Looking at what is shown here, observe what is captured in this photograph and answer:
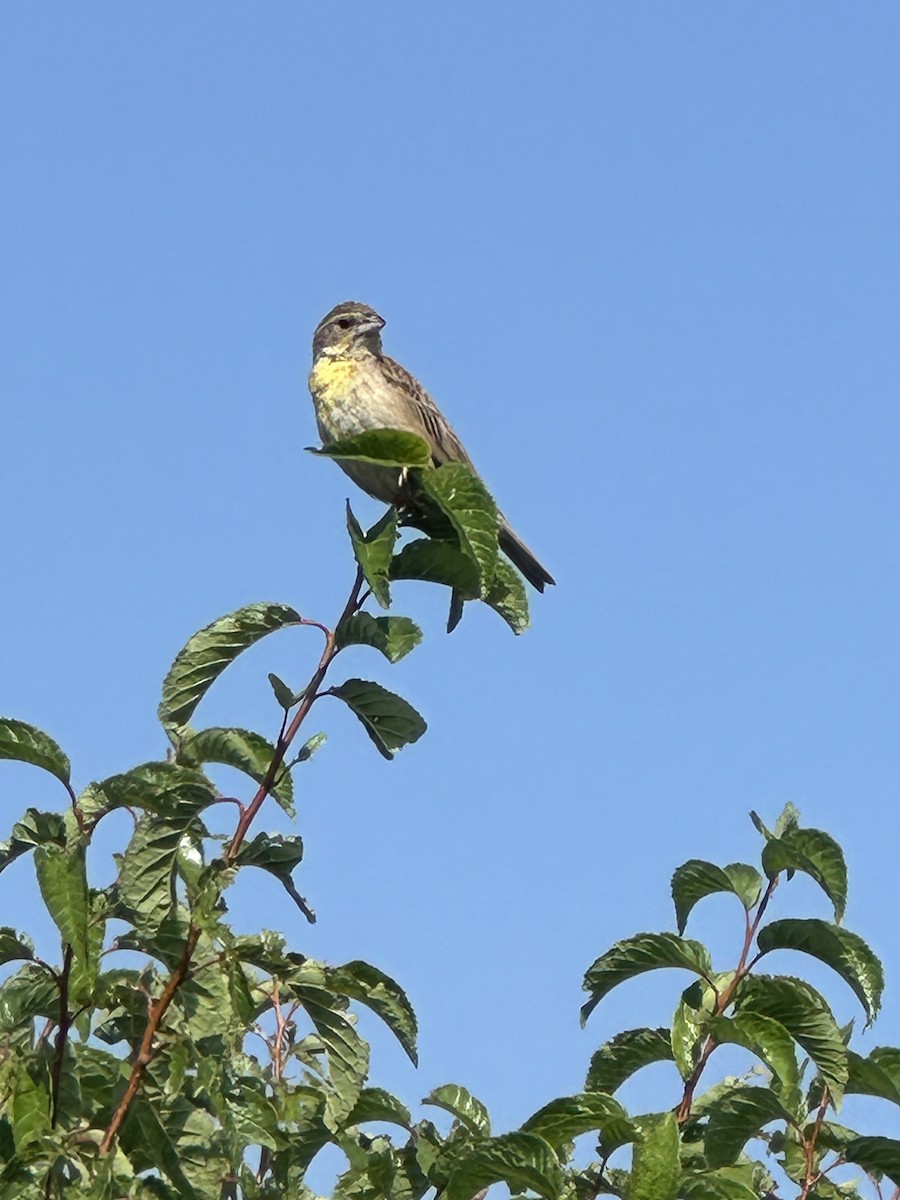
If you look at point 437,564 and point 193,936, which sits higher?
point 437,564

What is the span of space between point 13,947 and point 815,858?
160 cm

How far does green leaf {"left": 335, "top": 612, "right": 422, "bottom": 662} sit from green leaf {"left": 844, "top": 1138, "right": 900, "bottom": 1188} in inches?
53.6

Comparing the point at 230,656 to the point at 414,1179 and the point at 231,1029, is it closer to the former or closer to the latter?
the point at 231,1029

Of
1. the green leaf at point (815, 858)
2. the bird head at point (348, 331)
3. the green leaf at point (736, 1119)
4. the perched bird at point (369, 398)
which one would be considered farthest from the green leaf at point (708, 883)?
the bird head at point (348, 331)

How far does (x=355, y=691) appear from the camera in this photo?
354 cm

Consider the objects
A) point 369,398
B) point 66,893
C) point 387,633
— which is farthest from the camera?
point 369,398

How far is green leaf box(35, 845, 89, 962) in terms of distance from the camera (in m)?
3.06

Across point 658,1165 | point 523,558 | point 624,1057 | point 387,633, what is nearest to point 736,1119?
point 624,1057

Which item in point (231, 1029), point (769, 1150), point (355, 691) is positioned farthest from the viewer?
point (769, 1150)

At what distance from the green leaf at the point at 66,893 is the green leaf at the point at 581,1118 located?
88cm

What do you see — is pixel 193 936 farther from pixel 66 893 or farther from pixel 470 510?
pixel 470 510

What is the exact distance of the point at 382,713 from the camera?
3551mm

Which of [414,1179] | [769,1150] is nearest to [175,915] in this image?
[414,1179]

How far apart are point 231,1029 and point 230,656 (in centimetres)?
76
